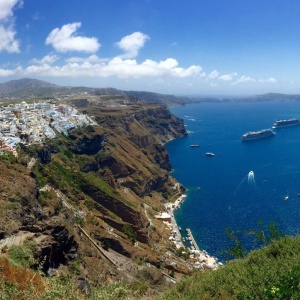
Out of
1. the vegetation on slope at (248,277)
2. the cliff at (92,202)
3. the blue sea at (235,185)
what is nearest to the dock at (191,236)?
the blue sea at (235,185)

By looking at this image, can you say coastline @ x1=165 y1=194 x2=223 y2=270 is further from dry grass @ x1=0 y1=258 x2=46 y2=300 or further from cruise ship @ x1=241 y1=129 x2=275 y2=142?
cruise ship @ x1=241 y1=129 x2=275 y2=142

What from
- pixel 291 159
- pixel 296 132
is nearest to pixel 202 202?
pixel 291 159

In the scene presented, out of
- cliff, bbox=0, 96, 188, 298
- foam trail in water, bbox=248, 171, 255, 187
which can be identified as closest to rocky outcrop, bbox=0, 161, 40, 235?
cliff, bbox=0, 96, 188, 298

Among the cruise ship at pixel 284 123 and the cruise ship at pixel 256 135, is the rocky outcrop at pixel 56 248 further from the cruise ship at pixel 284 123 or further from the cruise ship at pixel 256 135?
the cruise ship at pixel 284 123

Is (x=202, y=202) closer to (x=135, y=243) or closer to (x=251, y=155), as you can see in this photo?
(x=135, y=243)

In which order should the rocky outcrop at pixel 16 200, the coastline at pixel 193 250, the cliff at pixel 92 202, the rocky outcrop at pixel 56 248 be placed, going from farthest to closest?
the coastline at pixel 193 250, the cliff at pixel 92 202, the rocky outcrop at pixel 16 200, the rocky outcrop at pixel 56 248

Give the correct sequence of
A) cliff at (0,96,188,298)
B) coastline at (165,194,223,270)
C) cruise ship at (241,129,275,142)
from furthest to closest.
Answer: cruise ship at (241,129,275,142) → coastline at (165,194,223,270) → cliff at (0,96,188,298)
